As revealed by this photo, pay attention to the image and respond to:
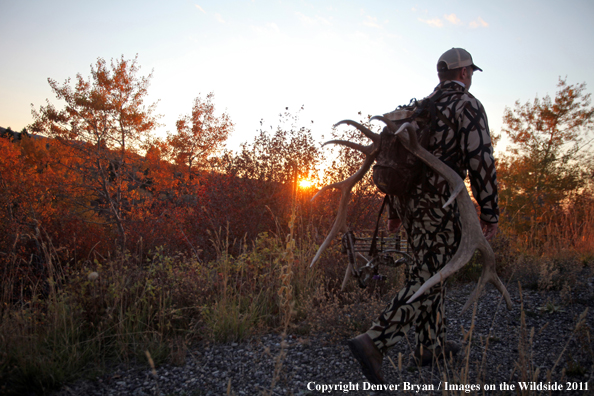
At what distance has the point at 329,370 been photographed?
235 cm

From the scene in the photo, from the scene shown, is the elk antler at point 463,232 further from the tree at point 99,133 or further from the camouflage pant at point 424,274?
the tree at point 99,133

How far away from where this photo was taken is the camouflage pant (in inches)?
81.7

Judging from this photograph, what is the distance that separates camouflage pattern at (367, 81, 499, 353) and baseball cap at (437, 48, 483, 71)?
12cm

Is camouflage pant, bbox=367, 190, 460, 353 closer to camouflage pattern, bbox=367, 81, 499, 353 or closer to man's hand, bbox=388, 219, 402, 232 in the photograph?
camouflage pattern, bbox=367, 81, 499, 353

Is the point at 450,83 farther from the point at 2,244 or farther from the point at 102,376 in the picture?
the point at 2,244

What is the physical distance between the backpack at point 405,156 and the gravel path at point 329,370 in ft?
3.24

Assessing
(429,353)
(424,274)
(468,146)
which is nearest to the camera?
(468,146)

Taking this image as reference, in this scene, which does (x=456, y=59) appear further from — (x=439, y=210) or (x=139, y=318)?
(x=139, y=318)

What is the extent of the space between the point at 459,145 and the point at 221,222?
18.4ft

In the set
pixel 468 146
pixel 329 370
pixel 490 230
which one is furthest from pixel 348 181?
pixel 329 370

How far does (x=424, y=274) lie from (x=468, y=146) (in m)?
0.84

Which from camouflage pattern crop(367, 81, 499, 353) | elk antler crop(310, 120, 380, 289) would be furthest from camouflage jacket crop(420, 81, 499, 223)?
elk antler crop(310, 120, 380, 289)

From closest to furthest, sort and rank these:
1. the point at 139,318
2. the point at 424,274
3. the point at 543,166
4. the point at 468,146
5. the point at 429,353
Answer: the point at 468,146 < the point at 424,274 < the point at 429,353 < the point at 139,318 < the point at 543,166

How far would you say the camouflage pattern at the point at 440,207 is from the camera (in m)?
2.02
